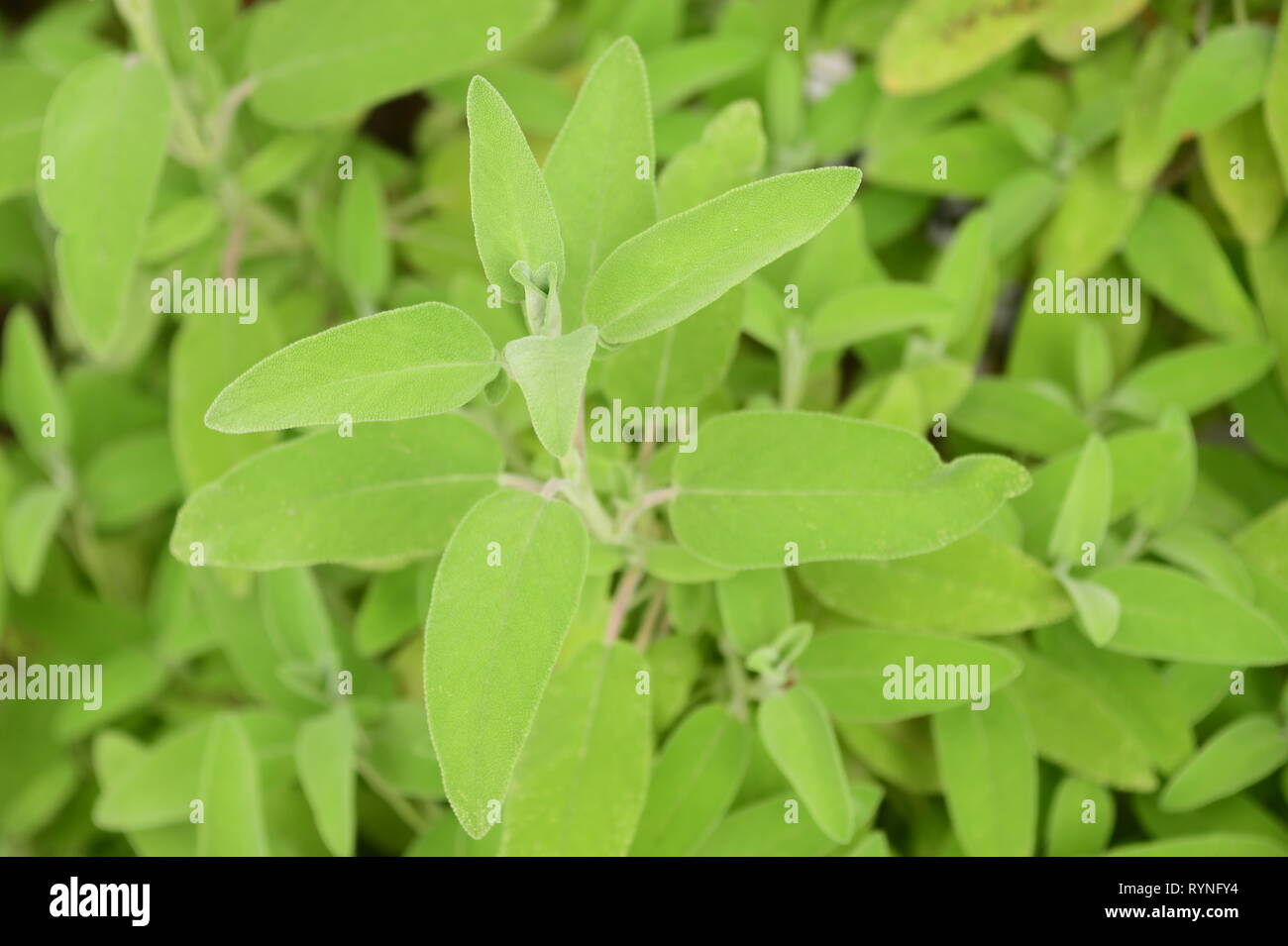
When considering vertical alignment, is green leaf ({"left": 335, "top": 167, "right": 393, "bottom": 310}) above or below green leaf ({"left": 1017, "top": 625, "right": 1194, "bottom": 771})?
above

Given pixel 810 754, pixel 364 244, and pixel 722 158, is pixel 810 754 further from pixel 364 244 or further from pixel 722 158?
pixel 364 244

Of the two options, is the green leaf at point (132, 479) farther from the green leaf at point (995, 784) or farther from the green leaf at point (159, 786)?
the green leaf at point (995, 784)

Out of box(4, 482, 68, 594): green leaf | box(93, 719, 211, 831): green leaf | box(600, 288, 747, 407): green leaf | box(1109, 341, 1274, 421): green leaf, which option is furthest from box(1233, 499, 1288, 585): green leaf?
box(4, 482, 68, 594): green leaf

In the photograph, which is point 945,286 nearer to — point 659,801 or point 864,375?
point 864,375

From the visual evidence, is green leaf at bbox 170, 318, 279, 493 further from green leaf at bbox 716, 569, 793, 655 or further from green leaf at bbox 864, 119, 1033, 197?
green leaf at bbox 864, 119, 1033, 197

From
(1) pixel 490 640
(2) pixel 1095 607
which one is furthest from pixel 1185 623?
(1) pixel 490 640
